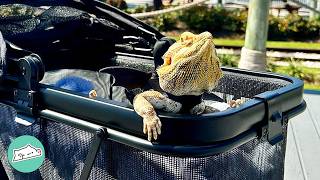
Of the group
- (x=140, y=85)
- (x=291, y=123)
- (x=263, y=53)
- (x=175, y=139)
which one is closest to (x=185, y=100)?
(x=175, y=139)

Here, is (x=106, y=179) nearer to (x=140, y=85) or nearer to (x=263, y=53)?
(x=140, y=85)

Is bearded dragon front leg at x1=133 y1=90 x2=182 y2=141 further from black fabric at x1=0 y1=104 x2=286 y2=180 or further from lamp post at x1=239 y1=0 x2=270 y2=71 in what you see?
lamp post at x1=239 y1=0 x2=270 y2=71

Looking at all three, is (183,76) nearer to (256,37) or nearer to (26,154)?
(26,154)

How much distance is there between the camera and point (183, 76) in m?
1.42

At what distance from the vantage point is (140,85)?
6.45ft

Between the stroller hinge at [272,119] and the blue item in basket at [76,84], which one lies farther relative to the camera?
the blue item in basket at [76,84]

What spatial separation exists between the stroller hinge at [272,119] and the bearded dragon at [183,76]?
21 centimetres

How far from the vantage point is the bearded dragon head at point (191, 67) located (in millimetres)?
1411

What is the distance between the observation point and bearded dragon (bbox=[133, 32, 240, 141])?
4.59 ft

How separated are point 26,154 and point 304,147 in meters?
2.18

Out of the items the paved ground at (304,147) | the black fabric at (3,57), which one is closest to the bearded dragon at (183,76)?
the black fabric at (3,57)

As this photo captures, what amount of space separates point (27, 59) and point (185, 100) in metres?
0.56

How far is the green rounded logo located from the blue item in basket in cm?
47

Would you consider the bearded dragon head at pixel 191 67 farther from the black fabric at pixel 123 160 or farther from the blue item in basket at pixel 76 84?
the blue item in basket at pixel 76 84
